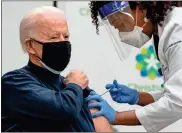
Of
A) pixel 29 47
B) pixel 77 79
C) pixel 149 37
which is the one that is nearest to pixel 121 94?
pixel 149 37

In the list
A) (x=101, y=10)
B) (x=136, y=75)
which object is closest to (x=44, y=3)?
(x=136, y=75)

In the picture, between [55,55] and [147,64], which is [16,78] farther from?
[147,64]

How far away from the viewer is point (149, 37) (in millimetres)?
1811

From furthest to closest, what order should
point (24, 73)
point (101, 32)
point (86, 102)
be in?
1. point (101, 32)
2. point (86, 102)
3. point (24, 73)

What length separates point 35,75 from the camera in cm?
125

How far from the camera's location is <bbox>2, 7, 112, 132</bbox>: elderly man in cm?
115

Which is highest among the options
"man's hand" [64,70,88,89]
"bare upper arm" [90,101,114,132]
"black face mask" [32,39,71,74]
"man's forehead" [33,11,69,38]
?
"man's forehead" [33,11,69,38]

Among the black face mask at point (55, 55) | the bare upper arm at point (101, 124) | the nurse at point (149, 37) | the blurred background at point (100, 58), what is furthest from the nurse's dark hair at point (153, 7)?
the blurred background at point (100, 58)

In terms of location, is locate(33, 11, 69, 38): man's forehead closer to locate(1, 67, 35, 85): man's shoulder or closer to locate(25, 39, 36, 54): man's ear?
locate(25, 39, 36, 54): man's ear

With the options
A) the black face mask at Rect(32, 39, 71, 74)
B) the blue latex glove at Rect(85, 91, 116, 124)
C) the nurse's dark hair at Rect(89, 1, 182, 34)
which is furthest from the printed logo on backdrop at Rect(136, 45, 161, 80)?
the black face mask at Rect(32, 39, 71, 74)

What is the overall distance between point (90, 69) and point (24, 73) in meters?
1.46

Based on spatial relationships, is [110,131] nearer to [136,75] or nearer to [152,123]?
[152,123]

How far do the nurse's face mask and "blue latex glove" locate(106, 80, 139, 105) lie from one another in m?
0.19

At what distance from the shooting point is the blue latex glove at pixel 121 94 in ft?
6.23
